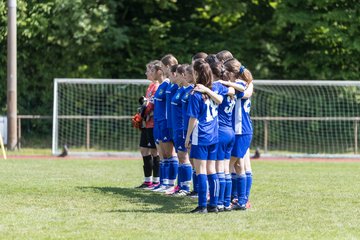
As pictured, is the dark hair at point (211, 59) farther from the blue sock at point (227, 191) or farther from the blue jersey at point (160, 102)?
the blue jersey at point (160, 102)

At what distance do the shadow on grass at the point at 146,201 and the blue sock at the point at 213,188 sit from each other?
42 centimetres

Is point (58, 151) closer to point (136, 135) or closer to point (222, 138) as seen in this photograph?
point (136, 135)

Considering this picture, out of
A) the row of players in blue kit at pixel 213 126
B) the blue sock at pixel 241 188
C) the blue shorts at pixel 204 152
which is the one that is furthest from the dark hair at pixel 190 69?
the blue sock at pixel 241 188

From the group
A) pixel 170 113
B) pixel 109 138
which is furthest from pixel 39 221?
pixel 109 138

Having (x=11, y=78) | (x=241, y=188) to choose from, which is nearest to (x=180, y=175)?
(x=241, y=188)

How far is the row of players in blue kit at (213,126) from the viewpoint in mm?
10758

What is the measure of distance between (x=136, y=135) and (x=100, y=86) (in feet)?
6.20

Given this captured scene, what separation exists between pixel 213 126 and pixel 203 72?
2.31ft

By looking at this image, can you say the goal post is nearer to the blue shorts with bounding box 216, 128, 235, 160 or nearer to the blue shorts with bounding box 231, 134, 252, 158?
the blue shorts with bounding box 231, 134, 252, 158

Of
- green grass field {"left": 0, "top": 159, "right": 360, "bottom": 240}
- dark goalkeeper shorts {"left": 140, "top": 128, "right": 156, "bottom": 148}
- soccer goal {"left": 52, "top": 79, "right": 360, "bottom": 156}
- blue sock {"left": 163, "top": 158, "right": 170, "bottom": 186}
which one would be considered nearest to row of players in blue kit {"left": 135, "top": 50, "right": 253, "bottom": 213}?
green grass field {"left": 0, "top": 159, "right": 360, "bottom": 240}

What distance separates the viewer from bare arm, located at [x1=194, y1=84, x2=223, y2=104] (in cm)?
1059

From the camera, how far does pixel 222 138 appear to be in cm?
1102

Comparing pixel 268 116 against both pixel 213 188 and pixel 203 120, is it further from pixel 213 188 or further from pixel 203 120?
pixel 203 120

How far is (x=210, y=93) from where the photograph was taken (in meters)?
10.6
